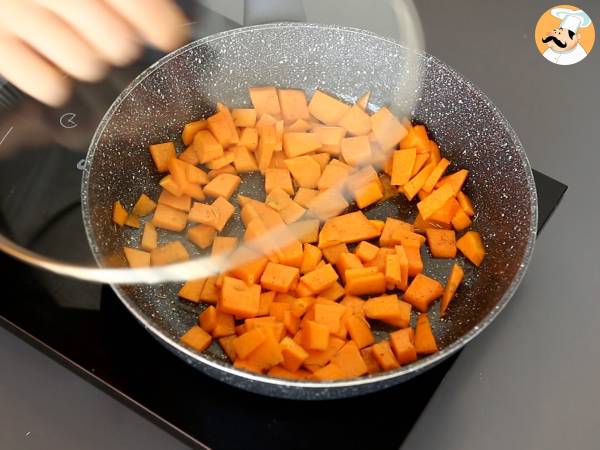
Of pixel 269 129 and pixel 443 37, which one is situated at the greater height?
pixel 443 37

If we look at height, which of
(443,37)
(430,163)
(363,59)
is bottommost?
(430,163)

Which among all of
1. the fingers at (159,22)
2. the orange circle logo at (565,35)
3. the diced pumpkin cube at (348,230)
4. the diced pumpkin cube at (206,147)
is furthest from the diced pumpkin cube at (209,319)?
the orange circle logo at (565,35)

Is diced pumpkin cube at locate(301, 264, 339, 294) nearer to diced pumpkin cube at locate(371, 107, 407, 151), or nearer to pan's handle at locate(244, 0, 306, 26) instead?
diced pumpkin cube at locate(371, 107, 407, 151)

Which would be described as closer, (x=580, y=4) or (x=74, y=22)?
(x=74, y=22)

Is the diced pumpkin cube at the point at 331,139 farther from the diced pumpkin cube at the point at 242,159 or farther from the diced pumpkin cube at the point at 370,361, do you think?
the diced pumpkin cube at the point at 370,361

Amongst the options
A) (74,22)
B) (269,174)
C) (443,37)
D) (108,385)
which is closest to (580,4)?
(443,37)

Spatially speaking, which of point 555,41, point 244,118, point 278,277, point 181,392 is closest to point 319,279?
point 278,277

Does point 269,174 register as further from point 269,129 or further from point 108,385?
point 108,385
